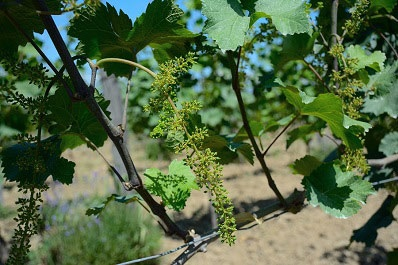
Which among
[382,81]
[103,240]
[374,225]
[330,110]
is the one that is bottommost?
[374,225]

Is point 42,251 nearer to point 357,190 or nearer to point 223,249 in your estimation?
point 223,249

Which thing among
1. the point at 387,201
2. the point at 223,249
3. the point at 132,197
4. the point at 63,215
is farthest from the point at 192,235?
the point at 63,215

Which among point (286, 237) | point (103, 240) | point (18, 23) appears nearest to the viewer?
point (18, 23)

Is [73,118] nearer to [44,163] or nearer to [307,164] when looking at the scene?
[44,163]

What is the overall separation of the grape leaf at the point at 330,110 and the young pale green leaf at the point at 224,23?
0.34 m

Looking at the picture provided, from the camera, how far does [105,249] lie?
492 cm

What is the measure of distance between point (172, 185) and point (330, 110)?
20.6 inches

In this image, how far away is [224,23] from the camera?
115 cm

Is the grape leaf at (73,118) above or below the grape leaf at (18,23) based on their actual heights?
below

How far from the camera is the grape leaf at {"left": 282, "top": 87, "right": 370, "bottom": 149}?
4.29ft

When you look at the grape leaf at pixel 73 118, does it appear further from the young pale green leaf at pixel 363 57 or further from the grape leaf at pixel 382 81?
the grape leaf at pixel 382 81

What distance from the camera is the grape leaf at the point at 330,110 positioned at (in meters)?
1.31

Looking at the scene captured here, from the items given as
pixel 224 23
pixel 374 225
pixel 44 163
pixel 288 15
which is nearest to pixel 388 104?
pixel 374 225

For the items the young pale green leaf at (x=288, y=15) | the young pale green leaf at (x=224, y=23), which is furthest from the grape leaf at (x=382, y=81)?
the young pale green leaf at (x=224, y=23)
